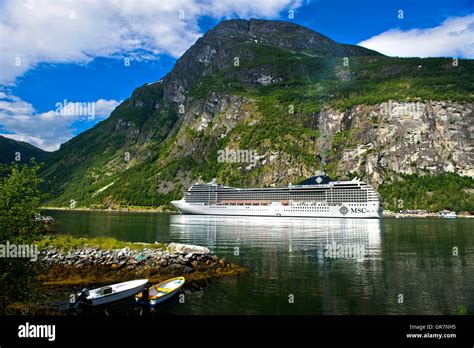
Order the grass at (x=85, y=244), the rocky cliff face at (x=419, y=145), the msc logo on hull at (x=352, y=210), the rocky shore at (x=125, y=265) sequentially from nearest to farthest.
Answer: the rocky shore at (x=125, y=265) → the grass at (x=85, y=244) → the msc logo on hull at (x=352, y=210) → the rocky cliff face at (x=419, y=145)

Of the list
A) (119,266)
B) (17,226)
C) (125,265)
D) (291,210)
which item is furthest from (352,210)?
(17,226)

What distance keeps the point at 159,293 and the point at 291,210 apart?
119814 millimetres

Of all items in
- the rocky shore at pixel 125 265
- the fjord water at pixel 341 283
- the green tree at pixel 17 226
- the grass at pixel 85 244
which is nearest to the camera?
the green tree at pixel 17 226

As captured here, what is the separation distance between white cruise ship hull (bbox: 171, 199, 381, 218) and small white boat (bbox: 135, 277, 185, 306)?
11362cm

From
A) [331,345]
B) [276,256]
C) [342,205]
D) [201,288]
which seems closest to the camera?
[331,345]

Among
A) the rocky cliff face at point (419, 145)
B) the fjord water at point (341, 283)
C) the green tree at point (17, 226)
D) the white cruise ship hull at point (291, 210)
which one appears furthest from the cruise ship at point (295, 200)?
the green tree at point (17, 226)

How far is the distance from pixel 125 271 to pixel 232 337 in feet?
60.2

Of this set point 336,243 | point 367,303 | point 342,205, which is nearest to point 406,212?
point 342,205

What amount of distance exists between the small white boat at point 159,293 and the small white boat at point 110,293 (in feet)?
1.99

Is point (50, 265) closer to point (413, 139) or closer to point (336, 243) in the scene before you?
point (336, 243)

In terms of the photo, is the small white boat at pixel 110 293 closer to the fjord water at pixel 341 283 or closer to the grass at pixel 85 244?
the fjord water at pixel 341 283

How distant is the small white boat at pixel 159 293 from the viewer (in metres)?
23.6

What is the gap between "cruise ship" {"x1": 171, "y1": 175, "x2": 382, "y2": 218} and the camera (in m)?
131

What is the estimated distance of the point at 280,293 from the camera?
26047mm
